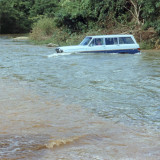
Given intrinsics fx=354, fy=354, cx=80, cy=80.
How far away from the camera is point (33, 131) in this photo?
6.42 meters

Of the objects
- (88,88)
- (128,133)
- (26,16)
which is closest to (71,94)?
(88,88)

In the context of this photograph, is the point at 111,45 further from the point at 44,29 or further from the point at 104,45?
the point at 44,29

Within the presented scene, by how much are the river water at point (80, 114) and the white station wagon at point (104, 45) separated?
4.94 meters

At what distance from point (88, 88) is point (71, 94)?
1.03 m

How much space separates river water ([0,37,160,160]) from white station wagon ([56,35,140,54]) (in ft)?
16.2

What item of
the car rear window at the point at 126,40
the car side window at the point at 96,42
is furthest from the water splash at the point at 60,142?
the car rear window at the point at 126,40

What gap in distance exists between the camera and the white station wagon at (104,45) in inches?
782

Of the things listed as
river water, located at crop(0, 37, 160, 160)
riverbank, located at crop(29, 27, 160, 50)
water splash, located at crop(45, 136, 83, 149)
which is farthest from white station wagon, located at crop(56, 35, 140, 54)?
water splash, located at crop(45, 136, 83, 149)

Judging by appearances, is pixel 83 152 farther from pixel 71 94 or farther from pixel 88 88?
pixel 88 88

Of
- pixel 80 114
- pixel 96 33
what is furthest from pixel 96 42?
pixel 80 114

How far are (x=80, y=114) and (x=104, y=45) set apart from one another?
13.1 meters

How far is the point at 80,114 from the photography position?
770cm

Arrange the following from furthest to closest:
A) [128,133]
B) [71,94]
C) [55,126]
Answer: [71,94], [55,126], [128,133]

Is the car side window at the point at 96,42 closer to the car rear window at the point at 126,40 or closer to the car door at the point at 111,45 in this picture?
the car door at the point at 111,45
